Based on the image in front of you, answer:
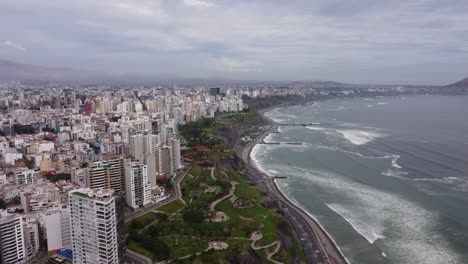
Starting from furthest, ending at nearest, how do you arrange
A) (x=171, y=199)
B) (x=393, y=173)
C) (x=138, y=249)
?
(x=393, y=173) < (x=171, y=199) < (x=138, y=249)

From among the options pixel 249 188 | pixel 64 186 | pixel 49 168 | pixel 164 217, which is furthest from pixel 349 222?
pixel 49 168

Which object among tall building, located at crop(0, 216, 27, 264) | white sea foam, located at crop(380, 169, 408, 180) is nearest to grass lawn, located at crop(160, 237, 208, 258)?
tall building, located at crop(0, 216, 27, 264)

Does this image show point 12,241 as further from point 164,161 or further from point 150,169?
point 164,161

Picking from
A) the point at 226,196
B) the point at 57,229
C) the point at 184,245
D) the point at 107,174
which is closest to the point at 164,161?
the point at 107,174

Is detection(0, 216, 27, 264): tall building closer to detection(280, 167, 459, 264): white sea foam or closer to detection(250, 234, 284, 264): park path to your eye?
detection(250, 234, 284, 264): park path

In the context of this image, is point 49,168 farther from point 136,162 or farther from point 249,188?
point 249,188

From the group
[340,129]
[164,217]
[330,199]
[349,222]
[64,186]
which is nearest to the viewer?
[164,217]
